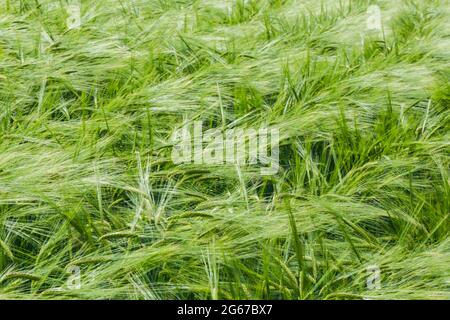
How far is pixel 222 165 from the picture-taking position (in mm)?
1749

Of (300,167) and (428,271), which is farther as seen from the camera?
(300,167)

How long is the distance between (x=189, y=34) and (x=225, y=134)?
29.1 inches

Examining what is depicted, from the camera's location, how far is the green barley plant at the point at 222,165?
1.46m

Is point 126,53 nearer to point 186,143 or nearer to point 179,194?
point 186,143

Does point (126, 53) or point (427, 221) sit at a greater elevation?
point (126, 53)

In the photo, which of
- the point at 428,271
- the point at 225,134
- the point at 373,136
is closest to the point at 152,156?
the point at 225,134

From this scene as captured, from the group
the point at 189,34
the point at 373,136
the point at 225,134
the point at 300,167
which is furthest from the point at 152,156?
the point at 189,34

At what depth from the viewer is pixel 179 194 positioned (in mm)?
1679

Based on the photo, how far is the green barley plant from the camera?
146cm

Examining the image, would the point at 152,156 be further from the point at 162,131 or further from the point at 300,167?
the point at 300,167

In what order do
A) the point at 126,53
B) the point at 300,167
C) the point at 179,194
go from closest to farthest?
1. the point at 179,194
2. the point at 300,167
3. the point at 126,53

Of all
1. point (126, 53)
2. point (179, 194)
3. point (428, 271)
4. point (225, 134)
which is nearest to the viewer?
point (428, 271)

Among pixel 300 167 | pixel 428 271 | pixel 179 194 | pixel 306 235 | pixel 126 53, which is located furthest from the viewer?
pixel 126 53

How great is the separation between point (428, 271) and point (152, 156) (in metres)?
0.69
